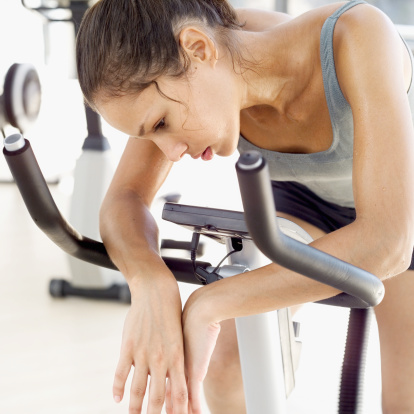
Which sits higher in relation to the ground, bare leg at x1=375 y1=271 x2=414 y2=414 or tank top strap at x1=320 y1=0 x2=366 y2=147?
tank top strap at x1=320 y1=0 x2=366 y2=147

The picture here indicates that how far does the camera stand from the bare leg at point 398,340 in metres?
1.52

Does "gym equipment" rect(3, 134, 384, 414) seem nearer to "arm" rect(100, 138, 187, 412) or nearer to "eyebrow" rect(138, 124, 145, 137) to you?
"arm" rect(100, 138, 187, 412)

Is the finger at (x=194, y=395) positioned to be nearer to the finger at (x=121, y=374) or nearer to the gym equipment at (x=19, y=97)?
the finger at (x=121, y=374)

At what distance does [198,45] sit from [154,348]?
519mm

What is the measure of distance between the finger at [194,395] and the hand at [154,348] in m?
0.02

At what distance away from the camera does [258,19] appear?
141 cm

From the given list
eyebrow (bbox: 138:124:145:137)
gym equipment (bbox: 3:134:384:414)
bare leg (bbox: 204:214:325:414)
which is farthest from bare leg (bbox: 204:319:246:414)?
eyebrow (bbox: 138:124:145:137)

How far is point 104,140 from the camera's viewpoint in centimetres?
278

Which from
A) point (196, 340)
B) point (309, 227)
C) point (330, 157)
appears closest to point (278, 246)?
point (196, 340)

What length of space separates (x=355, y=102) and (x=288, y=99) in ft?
1.06

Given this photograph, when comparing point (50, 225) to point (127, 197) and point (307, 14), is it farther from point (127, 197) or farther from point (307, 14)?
point (307, 14)

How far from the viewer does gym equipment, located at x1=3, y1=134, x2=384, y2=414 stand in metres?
0.68

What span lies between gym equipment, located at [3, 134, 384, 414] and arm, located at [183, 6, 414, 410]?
0.21 feet

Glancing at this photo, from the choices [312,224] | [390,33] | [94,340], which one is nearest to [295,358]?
[312,224]
